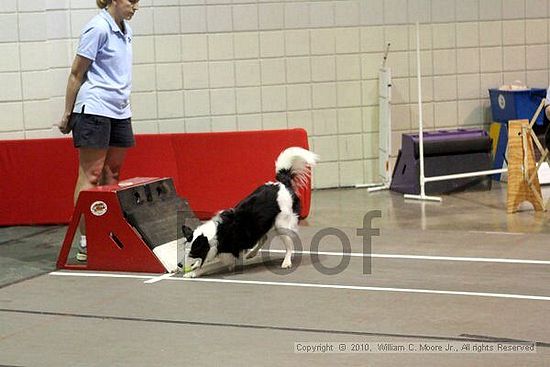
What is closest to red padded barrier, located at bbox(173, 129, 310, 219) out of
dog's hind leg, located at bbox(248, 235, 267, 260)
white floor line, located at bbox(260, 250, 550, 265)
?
white floor line, located at bbox(260, 250, 550, 265)

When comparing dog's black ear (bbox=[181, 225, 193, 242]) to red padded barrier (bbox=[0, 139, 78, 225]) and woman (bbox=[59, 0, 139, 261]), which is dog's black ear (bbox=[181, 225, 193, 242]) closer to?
woman (bbox=[59, 0, 139, 261])

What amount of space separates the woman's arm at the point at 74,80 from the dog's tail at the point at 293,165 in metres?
1.37

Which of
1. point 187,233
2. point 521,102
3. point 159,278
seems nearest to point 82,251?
point 159,278

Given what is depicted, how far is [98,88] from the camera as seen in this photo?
621 cm

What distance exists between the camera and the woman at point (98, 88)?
6.16m

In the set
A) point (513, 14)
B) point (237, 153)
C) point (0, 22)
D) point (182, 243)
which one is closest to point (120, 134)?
point (182, 243)

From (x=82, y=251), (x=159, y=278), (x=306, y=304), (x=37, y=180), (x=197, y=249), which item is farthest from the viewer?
(x=37, y=180)

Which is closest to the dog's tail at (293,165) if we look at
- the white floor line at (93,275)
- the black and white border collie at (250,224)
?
the black and white border collie at (250,224)

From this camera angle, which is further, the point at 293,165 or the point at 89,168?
the point at 89,168

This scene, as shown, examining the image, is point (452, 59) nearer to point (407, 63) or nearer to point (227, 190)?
point (407, 63)

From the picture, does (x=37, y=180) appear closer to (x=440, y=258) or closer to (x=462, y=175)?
(x=440, y=258)

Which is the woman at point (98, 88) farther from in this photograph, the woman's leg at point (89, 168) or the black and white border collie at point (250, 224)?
the black and white border collie at point (250, 224)

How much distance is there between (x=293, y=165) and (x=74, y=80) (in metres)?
1.49

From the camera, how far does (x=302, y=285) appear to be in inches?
224
